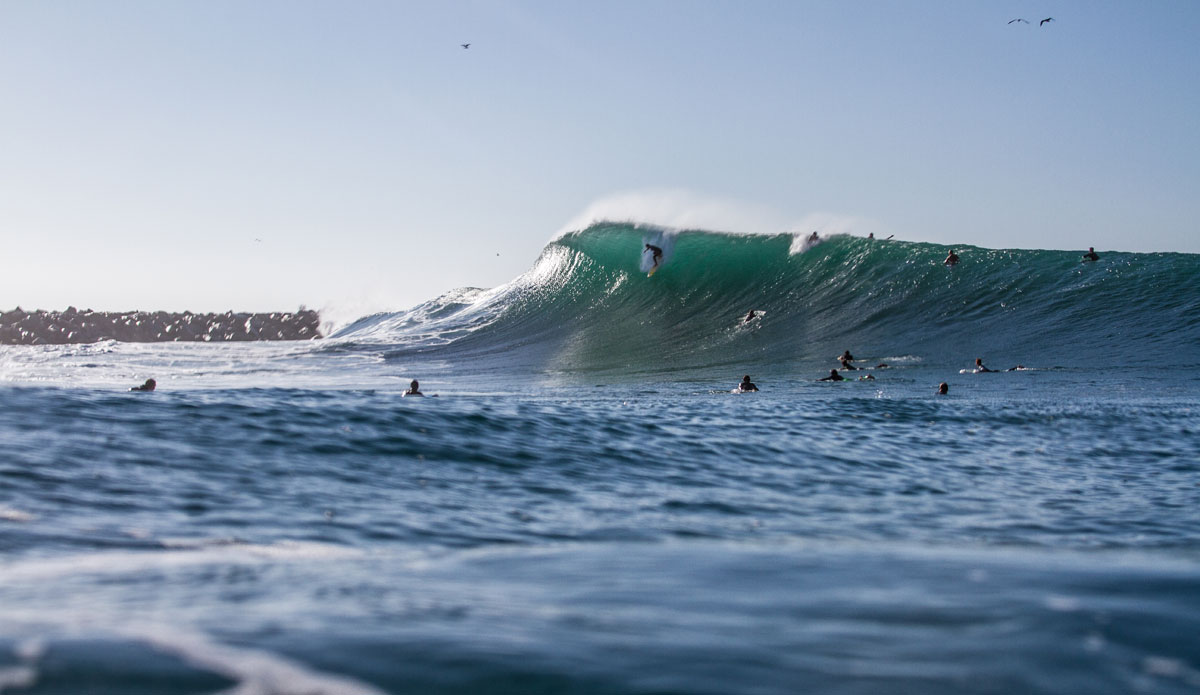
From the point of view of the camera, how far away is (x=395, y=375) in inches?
886

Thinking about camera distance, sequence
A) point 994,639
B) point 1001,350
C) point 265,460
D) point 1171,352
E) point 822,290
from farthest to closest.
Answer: point 822,290
point 1001,350
point 1171,352
point 265,460
point 994,639

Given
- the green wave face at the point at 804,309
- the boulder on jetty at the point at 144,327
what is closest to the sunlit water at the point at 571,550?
the green wave face at the point at 804,309

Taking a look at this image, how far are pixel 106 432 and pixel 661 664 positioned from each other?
227 inches

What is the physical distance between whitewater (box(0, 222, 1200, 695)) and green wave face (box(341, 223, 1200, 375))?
7780 mm

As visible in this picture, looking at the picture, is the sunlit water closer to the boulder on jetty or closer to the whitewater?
the whitewater

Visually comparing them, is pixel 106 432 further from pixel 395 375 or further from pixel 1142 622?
pixel 395 375

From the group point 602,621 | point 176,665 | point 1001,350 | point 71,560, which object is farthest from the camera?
point 1001,350

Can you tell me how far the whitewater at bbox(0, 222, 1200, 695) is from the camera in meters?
2.53

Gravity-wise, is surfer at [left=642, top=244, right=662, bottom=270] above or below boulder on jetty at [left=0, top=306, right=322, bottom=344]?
above

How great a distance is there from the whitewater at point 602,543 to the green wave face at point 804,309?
25.5ft

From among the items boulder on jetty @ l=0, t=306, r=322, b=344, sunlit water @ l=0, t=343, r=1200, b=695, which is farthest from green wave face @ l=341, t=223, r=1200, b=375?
boulder on jetty @ l=0, t=306, r=322, b=344

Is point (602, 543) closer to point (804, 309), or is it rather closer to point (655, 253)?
point (804, 309)

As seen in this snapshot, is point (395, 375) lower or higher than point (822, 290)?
lower

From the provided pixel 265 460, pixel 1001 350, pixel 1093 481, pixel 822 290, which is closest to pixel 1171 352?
pixel 1001 350
